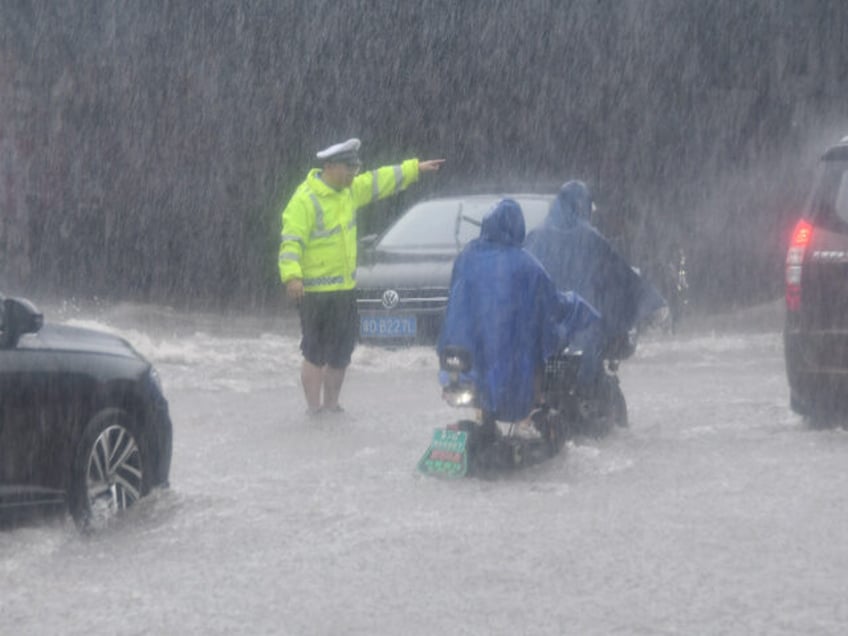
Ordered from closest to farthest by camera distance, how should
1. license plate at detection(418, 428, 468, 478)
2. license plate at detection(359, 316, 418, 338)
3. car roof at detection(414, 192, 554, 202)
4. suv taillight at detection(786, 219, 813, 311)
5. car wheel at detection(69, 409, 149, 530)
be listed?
car wheel at detection(69, 409, 149, 530)
license plate at detection(418, 428, 468, 478)
suv taillight at detection(786, 219, 813, 311)
license plate at detection(359, 316, 418, 338)
car roof at detection(414, 192, 554, 202)

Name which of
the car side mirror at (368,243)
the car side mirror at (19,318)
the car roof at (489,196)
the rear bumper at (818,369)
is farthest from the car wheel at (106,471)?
the car roof at (489,196)

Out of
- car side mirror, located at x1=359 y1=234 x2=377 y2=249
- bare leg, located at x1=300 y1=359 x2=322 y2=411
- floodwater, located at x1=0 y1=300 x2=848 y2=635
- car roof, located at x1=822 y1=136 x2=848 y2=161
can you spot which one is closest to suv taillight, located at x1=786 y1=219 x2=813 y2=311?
car roof, located at x1=822 y1=136 x2=848 y2=161

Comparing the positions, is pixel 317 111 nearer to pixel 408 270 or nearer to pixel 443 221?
pixel 443 221

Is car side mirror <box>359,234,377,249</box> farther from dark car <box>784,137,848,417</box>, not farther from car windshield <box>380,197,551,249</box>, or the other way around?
dark car <box>784,137,848,417</box>

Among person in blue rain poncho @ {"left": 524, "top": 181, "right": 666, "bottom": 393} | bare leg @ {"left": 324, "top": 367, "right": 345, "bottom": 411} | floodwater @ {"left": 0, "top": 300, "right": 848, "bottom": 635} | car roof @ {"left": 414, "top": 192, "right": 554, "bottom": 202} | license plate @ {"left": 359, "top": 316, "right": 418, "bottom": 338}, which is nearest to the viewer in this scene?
floodwater @ {"left": 0, "top": 300, "right": 848, "bottom": 635}

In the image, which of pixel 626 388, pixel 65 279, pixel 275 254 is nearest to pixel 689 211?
pixel 275 254

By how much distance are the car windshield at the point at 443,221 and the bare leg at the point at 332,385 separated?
167 inches

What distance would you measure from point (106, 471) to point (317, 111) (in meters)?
16.3

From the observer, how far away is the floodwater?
660cm

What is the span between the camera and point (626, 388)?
573 inches

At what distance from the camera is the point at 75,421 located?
820 centimetres

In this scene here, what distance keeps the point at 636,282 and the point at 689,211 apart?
17.4 m

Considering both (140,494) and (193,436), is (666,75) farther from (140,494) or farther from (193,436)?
(140,494)

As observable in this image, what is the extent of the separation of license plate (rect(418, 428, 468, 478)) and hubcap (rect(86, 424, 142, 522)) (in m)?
1.65
